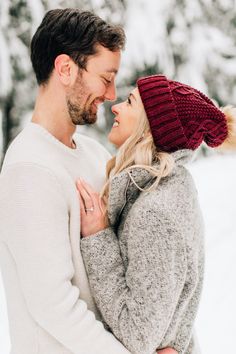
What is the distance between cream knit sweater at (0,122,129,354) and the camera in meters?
1.09

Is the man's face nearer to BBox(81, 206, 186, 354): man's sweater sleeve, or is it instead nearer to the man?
the man

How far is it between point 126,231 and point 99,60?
482 mm

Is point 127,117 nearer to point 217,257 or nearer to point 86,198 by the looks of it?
point 86,198

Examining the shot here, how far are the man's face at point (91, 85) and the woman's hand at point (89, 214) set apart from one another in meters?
0.24

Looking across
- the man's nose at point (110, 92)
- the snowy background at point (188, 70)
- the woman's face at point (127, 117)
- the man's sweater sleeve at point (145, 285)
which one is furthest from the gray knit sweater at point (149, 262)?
the snowy background at point (188, 70)

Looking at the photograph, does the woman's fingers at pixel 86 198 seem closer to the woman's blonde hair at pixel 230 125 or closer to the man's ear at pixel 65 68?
the man's ear at pixel 65 68

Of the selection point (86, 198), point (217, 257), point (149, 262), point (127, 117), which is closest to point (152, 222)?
point (149, 262)

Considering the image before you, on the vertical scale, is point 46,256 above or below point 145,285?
above

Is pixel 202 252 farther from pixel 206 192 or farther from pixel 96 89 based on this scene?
pixel 206 192

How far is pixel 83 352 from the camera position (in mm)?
1156

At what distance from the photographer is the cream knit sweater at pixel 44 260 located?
3.59ft

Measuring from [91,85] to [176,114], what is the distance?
0.27 m

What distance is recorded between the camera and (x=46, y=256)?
1088 mm

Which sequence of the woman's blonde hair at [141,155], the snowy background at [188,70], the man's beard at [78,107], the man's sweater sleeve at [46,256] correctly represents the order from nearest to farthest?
the man's sweater sleeve at [46,256] → the woman's blonde hair at [141,155] → the man's beard at [78,107] → the snowy background at [188,70]
